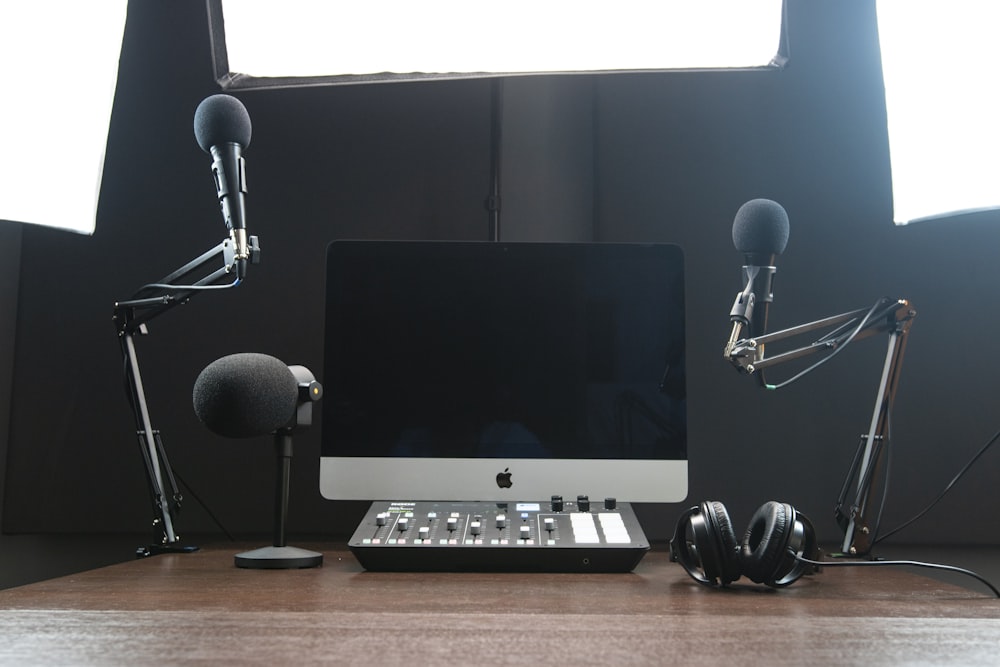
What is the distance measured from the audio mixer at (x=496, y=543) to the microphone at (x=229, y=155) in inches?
16.6

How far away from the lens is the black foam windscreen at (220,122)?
3.93ft

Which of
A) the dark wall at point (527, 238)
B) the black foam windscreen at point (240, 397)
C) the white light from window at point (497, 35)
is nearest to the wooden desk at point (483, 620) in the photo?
the black foam windscreen at point (240, 397)

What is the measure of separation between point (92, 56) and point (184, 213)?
1.47 feet

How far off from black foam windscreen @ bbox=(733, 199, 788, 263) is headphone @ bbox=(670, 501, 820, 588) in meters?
0.43

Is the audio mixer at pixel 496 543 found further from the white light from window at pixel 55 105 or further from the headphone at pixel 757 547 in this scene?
the white light from window at pixel 55 105

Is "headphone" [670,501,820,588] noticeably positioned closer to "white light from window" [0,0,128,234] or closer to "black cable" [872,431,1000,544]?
"black cable" [872,431,1000,544]

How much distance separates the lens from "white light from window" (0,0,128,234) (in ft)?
3.89

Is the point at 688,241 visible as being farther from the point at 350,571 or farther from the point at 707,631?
the point at 707,631

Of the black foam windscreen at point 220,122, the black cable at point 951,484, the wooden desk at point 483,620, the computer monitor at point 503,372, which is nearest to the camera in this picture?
the wooden desk at point 483,620

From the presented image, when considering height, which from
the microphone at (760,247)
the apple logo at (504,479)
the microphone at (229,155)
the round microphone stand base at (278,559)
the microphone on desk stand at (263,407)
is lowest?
the round microphone stand base at (278,559)

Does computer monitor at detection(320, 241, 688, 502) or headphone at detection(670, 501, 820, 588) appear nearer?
headphone at detection(670, 501, 820, 588)

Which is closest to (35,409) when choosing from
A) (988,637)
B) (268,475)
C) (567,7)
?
(268,475)

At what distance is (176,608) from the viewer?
80cm

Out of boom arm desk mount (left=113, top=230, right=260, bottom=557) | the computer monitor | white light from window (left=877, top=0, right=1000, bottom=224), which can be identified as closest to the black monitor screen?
the computer monitor
